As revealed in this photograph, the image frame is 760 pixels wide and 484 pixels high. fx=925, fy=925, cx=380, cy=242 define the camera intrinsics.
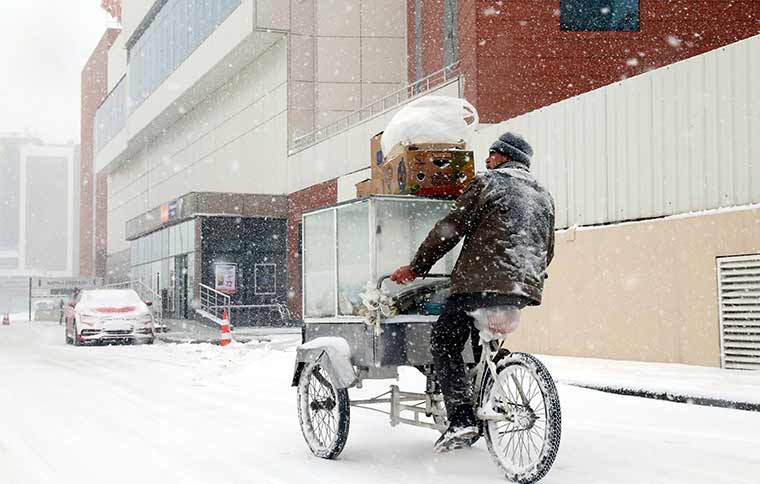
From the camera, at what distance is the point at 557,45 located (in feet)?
81.9

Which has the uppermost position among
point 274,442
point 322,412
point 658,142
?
point 658,142

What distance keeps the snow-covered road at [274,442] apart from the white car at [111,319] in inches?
414

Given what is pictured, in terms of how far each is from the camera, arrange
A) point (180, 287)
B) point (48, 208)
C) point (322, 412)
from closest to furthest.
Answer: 1. point (322, 412)
2. point (180, 287)
3. point (48, 208)

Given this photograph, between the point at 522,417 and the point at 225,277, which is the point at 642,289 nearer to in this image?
the point at 522,417

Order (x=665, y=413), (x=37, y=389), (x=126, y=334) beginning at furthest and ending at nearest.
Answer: (x=126, y=334) → (x=37, y=389) → (x=665, y=413)

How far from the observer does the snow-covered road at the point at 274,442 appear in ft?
19.2

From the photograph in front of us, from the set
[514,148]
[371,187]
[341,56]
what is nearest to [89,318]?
[371,187]

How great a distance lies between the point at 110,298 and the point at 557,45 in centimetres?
1352

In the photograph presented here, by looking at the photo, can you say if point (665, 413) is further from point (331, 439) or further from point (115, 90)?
point (115, 90)

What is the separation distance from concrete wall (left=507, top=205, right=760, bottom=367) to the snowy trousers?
7.68 metres

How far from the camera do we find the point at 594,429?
25.6 feet

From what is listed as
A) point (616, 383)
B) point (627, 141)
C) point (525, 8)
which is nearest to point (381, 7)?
point (525, 8)

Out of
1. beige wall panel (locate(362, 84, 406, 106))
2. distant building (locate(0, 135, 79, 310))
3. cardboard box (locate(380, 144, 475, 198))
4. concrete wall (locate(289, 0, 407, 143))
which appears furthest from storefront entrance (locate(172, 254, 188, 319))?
distant building (locate(0, 135, 79, 310))

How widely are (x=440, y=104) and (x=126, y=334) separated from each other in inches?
682
